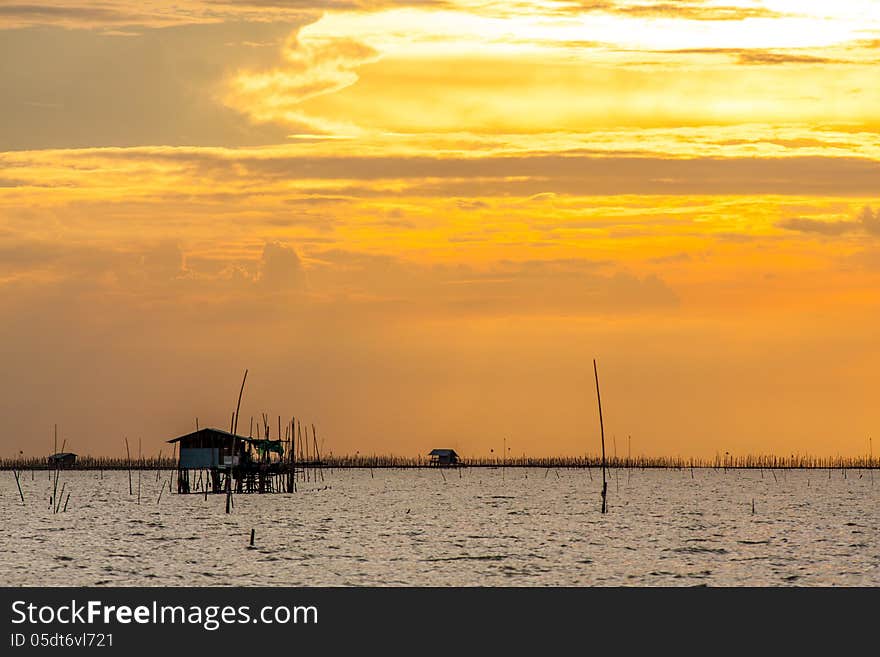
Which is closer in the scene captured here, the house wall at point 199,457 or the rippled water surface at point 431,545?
the rippled water surface at point 431,545

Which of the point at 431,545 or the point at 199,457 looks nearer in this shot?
the point at 431,545

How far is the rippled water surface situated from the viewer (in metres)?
41.8

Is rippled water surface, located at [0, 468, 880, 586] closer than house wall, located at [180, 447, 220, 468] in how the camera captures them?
Yes

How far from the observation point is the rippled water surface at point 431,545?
41.8 metres

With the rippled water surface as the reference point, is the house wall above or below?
above

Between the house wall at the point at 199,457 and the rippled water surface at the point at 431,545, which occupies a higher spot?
the house wall at the point at 199,457

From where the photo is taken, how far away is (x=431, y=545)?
5275cm

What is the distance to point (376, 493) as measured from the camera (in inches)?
4552

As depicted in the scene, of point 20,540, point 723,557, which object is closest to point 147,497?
point 20,540
